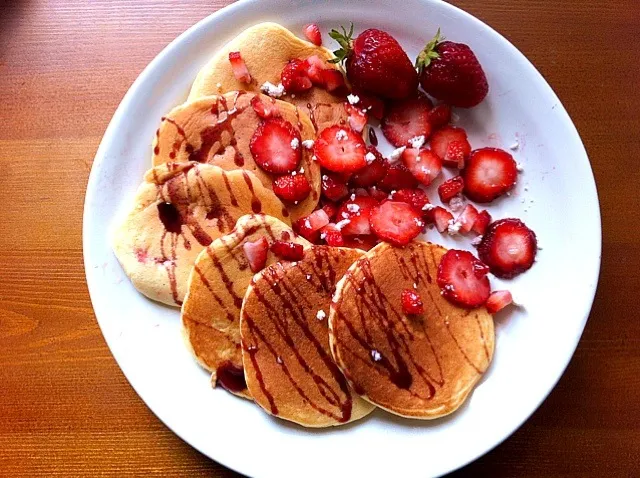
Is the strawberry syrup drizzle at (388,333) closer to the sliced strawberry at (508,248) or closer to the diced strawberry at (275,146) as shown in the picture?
the sliced strawberry at (508,248)

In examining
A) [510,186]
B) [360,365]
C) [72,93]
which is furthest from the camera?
[72,93]

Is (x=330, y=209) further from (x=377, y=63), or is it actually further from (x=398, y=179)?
(x=377, y=63)

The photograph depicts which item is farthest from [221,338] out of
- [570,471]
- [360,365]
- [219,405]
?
[570,471]

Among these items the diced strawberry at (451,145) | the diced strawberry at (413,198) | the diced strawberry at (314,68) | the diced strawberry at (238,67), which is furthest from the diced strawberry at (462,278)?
the diced strawberry at (238,67)

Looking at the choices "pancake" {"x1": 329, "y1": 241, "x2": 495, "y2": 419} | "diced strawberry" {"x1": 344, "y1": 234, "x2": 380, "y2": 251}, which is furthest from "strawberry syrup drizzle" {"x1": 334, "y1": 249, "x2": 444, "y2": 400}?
"diced strawberry" {"x1": 344, "y1": 234, "x2": 380, "y2": 251}

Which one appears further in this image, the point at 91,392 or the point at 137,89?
the point at 91,392

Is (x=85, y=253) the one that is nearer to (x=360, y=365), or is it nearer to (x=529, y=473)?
(x=360, y=365)

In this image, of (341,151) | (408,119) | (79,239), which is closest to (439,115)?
(408,119)

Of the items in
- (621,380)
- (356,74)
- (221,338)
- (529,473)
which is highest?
(356,74)
